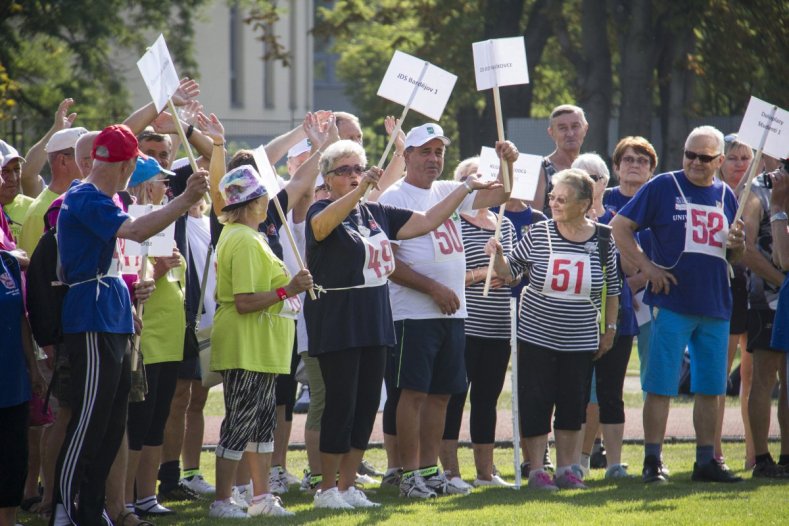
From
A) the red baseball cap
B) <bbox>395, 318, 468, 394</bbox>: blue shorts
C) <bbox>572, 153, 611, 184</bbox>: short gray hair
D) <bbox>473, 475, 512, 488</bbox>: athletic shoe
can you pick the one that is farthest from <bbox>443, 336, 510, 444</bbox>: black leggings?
the red baseball cap

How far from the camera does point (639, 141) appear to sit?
9.87 metres

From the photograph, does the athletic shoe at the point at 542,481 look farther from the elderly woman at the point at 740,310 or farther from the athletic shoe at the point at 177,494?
the athletic shoe at the point at 177,494

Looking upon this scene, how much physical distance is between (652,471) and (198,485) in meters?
2.98

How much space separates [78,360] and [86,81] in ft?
68.5

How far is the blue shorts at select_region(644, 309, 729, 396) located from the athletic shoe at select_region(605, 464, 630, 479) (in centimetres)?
68

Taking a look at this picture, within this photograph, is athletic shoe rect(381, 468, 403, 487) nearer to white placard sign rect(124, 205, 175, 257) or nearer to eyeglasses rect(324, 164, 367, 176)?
eyeglasses rect(324, 164, 367, 176)

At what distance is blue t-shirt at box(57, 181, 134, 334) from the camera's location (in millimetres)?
6152

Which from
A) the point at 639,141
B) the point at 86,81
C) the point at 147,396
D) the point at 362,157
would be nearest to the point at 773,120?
the point at 639,141

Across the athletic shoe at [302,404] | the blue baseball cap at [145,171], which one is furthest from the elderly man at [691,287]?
the athletic shoe at [302,404]

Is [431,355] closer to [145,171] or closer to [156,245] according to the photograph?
[156,245]

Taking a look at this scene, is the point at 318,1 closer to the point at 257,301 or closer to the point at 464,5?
the point at 464,5

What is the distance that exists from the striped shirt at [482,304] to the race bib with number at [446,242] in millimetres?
528

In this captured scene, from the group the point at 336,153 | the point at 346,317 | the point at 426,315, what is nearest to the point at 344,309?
the point at 346,317

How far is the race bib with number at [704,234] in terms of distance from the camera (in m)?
8.65
